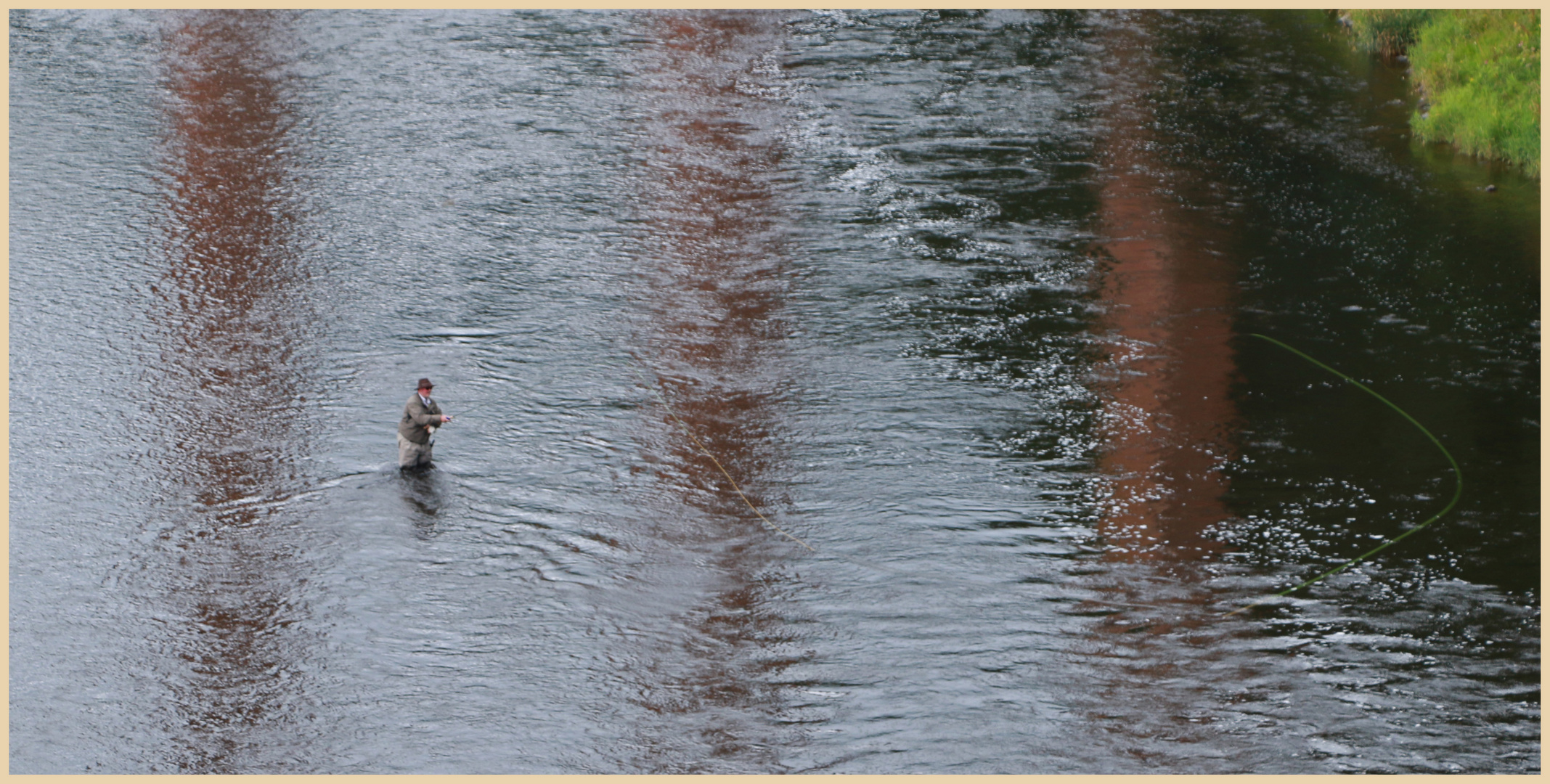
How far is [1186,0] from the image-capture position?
121 feet

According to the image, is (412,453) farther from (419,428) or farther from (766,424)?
(766,424)

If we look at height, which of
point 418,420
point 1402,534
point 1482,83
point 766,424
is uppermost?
point 1482,83

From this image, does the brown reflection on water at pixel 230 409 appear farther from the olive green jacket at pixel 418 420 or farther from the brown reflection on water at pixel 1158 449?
the brown reflection on water at pixel 1158 449

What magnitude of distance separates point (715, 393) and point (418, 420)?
4.22 meters

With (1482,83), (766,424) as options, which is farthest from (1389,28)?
(766,424)

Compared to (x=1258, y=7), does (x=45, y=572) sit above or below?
below

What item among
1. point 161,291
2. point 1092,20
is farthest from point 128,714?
point 1092,20

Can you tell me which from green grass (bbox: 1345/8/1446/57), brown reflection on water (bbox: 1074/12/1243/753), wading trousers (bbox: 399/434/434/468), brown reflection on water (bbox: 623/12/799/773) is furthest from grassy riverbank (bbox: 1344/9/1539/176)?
wading trousers (bbox: 399/434/434/468)

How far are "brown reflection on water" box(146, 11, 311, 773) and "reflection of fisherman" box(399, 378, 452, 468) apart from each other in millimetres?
1269

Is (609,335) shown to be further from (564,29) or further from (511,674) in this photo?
(564,29)

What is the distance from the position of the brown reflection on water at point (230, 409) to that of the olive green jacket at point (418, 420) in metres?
1.41

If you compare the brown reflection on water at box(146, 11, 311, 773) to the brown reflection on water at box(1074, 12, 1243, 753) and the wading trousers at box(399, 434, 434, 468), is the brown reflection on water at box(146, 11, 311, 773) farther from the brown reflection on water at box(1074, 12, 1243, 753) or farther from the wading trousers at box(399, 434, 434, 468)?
the brown reflection on water at box(1074, 12, 1243, 753)

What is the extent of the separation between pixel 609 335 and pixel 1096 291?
24.1 ft

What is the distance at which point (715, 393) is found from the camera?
19.1 m
